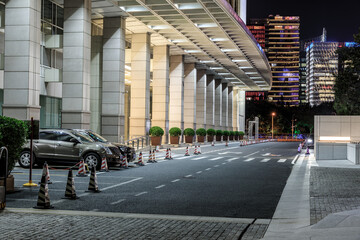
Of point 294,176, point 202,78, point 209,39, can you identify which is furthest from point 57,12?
point 202,78

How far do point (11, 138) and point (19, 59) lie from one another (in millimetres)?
14442

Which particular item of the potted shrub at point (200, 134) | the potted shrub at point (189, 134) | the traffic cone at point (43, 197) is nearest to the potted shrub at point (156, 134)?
the potted shrub at point (189, 134)

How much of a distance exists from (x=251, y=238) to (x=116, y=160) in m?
14.1

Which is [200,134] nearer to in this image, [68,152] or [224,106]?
[224,106]

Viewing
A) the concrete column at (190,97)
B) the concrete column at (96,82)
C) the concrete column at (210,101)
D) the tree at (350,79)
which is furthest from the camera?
the concrete column at (210,101)

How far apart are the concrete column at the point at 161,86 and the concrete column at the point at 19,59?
24001mm

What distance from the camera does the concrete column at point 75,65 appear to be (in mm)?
31219

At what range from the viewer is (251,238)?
25.8 ft

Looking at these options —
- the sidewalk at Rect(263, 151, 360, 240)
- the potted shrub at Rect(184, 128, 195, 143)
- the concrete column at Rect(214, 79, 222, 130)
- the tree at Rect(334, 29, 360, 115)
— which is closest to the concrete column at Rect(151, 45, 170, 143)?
the potted shrub at Rect(184, 128, 195, 143)

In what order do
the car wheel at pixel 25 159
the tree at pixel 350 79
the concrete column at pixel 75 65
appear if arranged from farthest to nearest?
1. the tree at pixel 350 79
2. the concrete column at pixel 75 65
3. the car wheel at pixel 25 159

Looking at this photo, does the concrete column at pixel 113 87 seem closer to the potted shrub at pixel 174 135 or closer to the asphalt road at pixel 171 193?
the potted shrub at pixel 174 135

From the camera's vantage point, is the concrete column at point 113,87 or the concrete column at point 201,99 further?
the concrete column at point 201,99

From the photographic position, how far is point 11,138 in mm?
13750

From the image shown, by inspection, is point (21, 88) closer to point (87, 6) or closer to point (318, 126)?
point (87, 6)
